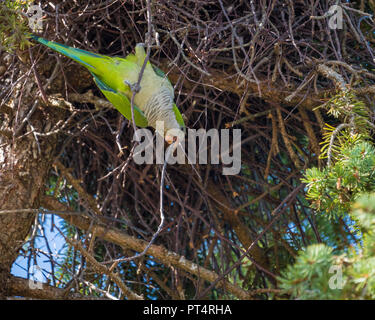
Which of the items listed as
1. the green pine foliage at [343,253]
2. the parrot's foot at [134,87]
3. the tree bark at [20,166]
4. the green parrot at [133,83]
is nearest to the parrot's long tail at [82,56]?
the green parrot at [133,83]

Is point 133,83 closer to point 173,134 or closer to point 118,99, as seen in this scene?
point 118,99

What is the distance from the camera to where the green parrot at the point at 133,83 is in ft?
5.20

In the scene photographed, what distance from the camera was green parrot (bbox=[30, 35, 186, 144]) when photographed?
1.58 metres

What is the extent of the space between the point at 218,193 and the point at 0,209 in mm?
931

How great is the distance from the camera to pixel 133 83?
64.1 inches

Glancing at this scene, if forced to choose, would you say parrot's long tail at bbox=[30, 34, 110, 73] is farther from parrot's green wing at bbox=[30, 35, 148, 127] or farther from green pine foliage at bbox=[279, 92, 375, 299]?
green pine foliage at bbox=[279, 92, 375, 299]

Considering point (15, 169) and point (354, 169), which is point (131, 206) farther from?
point (354, 169)

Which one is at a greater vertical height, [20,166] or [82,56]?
[82,56]

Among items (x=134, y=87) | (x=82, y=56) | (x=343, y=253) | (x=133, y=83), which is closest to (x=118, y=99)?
(x=133, y=83)

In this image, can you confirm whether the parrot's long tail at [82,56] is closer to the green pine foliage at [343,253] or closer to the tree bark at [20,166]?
the tree bark at [20,166]

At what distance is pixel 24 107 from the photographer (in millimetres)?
1750

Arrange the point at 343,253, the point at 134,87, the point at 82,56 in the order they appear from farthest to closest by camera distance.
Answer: the point at 82,56, the point at 134,87, the point at 343,253
